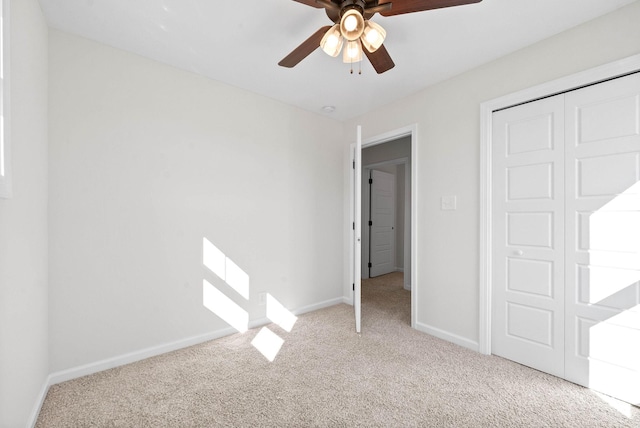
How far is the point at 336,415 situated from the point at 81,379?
1.81 metres

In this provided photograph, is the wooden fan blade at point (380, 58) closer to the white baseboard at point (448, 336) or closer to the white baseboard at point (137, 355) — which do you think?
the white baseboard at point (448, 336)

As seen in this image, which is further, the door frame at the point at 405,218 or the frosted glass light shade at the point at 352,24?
the door frame at the point at 405,218

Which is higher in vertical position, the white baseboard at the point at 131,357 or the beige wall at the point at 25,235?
the beige wall at the point at 25,235

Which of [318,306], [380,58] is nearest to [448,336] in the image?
[318,306]

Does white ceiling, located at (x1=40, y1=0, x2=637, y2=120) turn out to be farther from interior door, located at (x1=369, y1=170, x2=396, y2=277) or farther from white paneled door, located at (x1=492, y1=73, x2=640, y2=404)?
interior door, located at (x1=369, y1=170, x2=396, y2=277)

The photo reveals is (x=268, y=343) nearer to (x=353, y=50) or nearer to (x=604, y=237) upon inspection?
(x=353, y=50)

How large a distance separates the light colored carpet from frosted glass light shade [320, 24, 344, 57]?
2132 millimetres

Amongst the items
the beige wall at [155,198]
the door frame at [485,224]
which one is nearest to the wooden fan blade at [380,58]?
the door frame at [485,224]

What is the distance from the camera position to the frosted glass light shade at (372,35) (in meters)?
1.55

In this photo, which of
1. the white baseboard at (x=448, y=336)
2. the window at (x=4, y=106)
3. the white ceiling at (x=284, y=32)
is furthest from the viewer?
the white baseboard at (x=448, y=336)

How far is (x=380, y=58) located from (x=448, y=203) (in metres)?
1.49

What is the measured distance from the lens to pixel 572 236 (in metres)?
2.00

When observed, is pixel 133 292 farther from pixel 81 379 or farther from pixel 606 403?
pixel 606 403

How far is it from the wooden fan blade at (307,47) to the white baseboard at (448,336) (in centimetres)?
263
